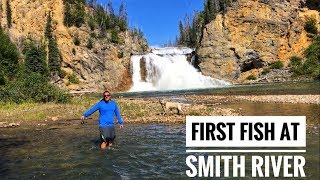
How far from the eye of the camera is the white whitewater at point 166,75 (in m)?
77.4

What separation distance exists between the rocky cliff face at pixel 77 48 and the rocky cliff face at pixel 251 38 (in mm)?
18944

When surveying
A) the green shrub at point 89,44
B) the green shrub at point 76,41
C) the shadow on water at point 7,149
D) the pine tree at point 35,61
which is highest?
the green shrub at point 76,41

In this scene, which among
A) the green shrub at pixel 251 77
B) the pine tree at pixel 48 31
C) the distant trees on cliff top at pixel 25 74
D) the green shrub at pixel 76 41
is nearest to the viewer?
the distant trees on cliff top at pixel 25 74

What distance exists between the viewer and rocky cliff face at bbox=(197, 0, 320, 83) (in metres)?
83.3

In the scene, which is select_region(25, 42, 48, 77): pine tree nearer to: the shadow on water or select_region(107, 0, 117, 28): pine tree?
select_region(107, 0, 117, 28): pine tree

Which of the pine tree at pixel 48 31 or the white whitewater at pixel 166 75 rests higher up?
the pine tree at pixel 48 31

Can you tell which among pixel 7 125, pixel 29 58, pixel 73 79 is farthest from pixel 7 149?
pixel 73 79

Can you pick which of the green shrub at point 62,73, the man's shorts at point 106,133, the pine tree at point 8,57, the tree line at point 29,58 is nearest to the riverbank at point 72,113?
the man's shorts at point 106,133

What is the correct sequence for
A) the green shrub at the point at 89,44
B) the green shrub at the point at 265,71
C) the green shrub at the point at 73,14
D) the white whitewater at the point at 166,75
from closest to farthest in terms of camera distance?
1. the white whitewater at the point at 166,75
2. the green shrub at the point at 265,71
3. the green shrub at the point at 89,44
4. the green shrub at the point at 73,14

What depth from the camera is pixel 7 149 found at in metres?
14.2

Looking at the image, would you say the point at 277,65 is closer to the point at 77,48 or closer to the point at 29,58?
the point at 77,48

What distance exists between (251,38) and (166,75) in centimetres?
2260

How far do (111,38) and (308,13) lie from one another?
47.4m

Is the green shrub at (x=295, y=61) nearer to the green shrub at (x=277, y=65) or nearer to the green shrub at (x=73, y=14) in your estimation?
the green shrub at (x=277, y=65)
